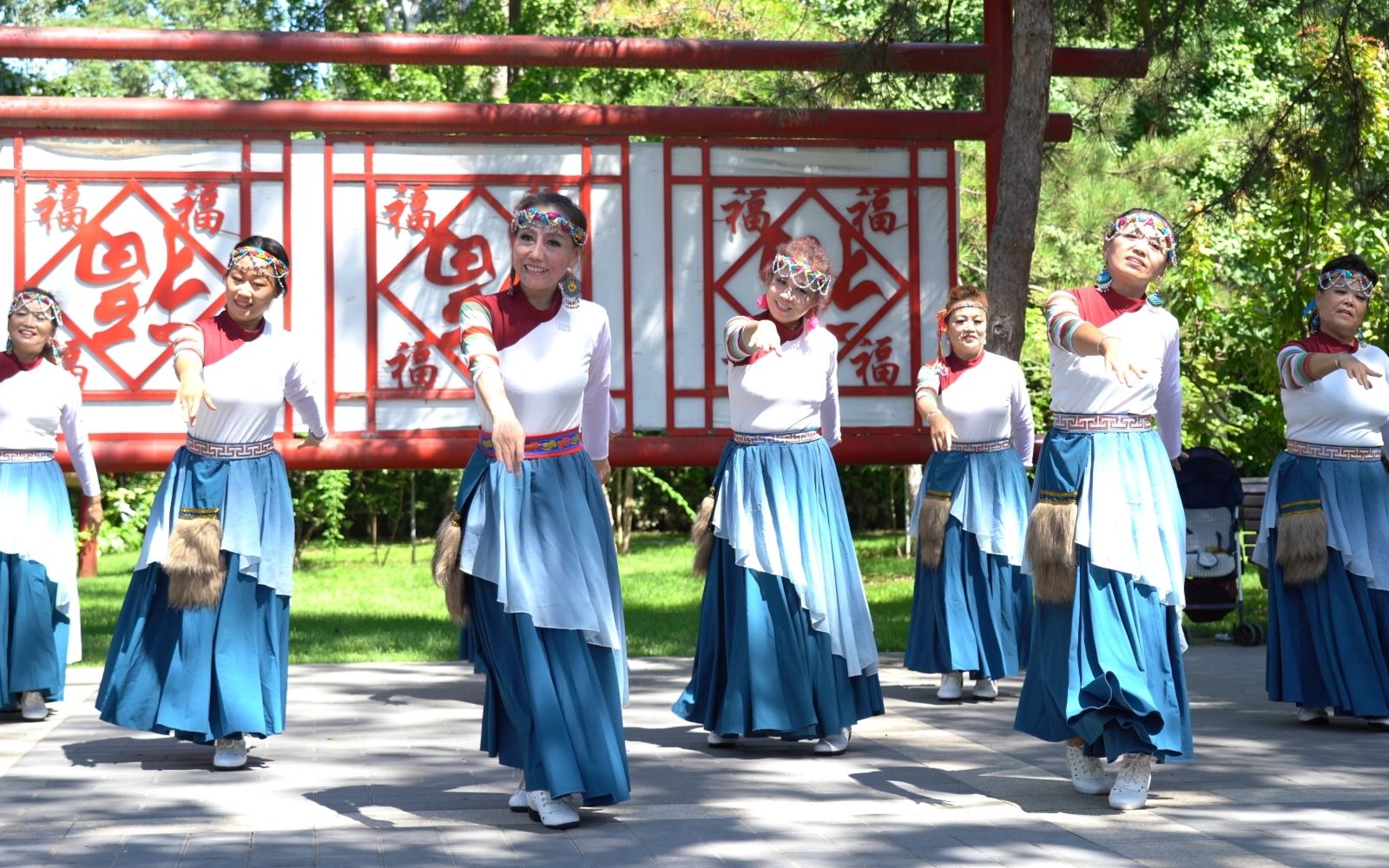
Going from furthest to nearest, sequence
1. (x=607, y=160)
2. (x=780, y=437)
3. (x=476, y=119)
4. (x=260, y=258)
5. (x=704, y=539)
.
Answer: (x=607, y=160) → (x=476, y=119) → (x=704, y=539) → (x=780, y=437) → (x=260, y=258)

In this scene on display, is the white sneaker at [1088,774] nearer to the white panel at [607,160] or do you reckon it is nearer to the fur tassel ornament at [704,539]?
the fur tassel ornament at [704,539]

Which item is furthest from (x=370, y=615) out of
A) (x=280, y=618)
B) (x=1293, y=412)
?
(x=1293, y=412)

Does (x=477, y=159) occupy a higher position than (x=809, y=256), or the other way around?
(x=477, y=159)

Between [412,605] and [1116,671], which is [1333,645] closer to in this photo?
[1116,671]

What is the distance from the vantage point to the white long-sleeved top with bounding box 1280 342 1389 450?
760 centimetres

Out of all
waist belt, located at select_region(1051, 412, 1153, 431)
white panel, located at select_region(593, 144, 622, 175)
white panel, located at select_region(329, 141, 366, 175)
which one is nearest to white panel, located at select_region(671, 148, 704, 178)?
white panel, located at select_region(593, 144, 622, 175)

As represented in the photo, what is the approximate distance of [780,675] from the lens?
7.07 metres

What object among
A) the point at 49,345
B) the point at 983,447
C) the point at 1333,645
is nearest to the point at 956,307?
the point at 983,447

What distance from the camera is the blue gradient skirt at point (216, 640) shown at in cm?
668

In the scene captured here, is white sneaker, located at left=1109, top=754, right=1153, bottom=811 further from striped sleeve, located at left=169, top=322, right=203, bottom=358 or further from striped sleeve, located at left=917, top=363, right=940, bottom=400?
striped sleeve, located at left=169, top=322, right=203, bottom=358

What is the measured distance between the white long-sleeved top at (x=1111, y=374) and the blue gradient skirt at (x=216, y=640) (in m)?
3.12

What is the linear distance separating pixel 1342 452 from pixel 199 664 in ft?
16.5

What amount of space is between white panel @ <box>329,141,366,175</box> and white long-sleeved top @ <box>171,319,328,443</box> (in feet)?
8.75

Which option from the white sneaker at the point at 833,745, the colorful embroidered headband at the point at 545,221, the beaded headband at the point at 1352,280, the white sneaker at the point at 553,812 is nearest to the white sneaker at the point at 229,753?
the white sneaker at the point at 553,812
